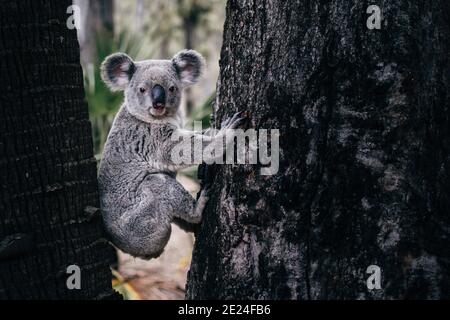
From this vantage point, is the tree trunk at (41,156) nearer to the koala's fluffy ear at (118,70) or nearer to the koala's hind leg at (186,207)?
the koala's hind leg at (186,207)

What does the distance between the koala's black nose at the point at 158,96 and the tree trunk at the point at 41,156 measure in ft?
4.74

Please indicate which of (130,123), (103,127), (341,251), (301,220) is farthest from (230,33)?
(103,127)

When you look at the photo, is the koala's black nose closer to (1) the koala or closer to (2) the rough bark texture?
(1) the koala

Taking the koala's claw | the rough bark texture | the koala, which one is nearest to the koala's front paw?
the koala's claw

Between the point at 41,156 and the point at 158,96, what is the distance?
180 cm

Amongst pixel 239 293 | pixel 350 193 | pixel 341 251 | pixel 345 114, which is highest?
pixel 345 114

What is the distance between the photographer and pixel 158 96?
4.48 meters

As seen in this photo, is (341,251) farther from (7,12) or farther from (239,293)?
(7,12)

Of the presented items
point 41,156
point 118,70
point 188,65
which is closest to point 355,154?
point 41,156

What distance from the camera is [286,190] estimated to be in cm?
275

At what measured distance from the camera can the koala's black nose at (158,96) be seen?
444 centimetres

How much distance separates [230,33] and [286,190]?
1.00 meters

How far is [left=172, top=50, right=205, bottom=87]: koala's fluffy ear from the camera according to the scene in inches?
193

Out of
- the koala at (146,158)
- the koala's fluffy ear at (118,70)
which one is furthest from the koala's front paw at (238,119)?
the koala's fluffy ear at (118,70)
